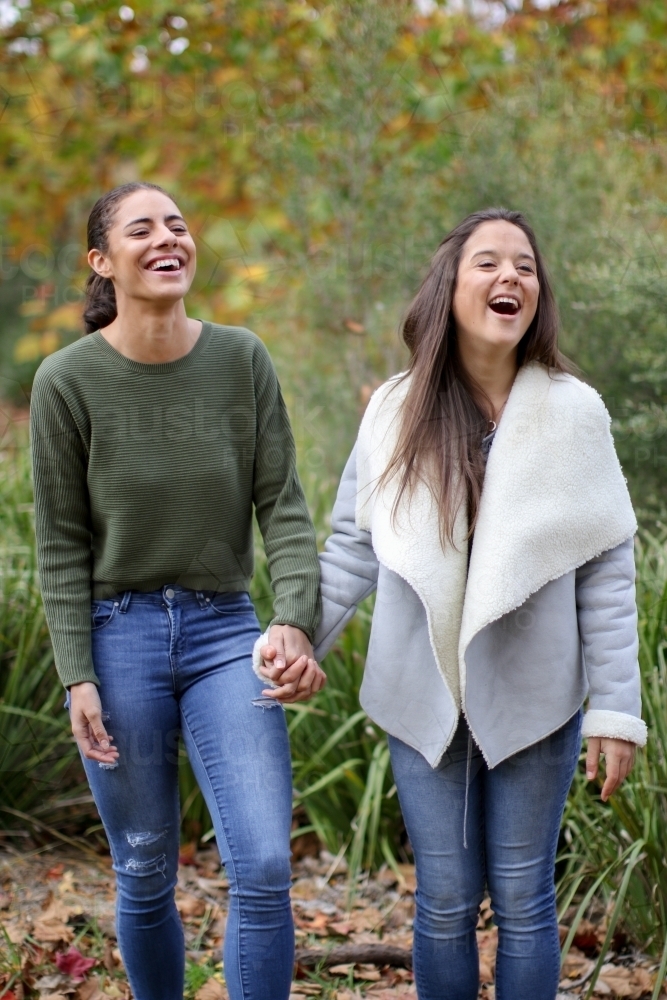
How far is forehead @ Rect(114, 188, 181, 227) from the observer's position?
83.2 inches

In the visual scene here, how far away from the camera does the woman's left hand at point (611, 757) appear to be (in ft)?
6.51

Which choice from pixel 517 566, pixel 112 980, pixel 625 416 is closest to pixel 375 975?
pixel 112 980

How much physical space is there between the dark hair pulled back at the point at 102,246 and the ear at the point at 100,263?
11 millimetres

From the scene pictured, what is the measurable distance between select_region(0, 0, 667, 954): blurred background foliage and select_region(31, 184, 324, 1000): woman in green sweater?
1.03m

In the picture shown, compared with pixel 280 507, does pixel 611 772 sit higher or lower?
lower

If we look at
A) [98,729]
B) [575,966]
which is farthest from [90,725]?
[575,966]

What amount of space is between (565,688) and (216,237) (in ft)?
18.4

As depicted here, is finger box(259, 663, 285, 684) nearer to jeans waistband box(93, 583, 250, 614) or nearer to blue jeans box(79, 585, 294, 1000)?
blue jeans box(79, 585, 294, 1000)

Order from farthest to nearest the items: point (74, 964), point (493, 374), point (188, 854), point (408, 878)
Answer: point (188, 854) < point (408, 878) < point (74, 964) < point (493, 374)

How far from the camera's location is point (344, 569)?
2242mm

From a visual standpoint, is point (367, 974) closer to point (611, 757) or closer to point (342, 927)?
point (342, 927)

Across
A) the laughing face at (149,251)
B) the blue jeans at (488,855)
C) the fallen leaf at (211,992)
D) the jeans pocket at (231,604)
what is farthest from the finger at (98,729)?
the fallen leaf at (211,992)

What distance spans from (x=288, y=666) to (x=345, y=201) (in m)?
3.76

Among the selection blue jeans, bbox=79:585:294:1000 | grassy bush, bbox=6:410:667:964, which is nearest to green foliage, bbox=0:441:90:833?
grassy bush, bbox=6:410:667:964
